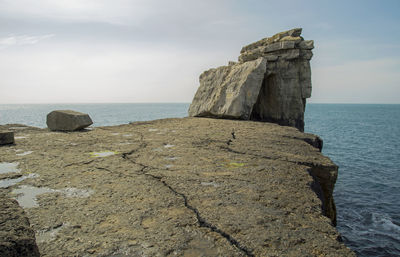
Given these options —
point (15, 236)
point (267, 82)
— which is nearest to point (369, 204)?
point (267, 82)

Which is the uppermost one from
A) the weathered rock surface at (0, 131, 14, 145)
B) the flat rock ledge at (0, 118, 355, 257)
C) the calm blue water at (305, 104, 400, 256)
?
the weathered rock surface at (0, 131, 14, 145)

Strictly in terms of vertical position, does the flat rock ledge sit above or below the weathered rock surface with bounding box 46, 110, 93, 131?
below

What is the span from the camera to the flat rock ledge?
1.66 m

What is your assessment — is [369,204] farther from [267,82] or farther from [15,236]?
[15,236]

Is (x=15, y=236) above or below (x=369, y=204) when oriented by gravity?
above

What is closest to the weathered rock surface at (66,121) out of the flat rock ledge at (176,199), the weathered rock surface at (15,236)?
the flat rock ledge at (176,199)

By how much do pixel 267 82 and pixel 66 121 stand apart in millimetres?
7733

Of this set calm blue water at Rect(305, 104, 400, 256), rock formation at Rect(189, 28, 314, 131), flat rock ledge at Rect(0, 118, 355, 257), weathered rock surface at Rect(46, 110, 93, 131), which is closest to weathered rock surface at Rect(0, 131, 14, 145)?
flat rock ledge at Rect(0, 118, 355, 257)

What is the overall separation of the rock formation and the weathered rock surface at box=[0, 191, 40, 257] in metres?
7.10

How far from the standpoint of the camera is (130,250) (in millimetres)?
1577

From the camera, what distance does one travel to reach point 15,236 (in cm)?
126

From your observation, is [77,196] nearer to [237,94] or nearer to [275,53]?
[237,94]

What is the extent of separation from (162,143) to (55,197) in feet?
8.00

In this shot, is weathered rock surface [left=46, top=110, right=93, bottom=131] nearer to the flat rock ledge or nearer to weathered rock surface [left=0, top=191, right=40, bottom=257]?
the flat rock ledge
